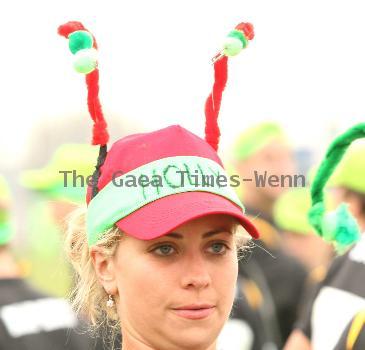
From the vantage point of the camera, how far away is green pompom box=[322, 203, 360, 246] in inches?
124

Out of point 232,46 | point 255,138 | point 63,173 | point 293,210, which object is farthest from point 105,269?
point 293,210

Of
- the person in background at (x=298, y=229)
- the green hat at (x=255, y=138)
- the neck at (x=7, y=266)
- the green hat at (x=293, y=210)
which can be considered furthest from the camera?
the person in background at (x=298, y=229)

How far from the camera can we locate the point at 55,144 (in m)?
18.6

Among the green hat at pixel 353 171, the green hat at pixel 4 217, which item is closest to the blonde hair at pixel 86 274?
the green hat at pixel 4 217

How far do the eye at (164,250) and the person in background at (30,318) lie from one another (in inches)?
75.2

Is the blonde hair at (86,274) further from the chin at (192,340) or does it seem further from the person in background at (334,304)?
the person in background at (334,304)

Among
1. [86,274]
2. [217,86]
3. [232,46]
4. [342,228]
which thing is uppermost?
[232,46]

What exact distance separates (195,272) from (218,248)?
0.12 m

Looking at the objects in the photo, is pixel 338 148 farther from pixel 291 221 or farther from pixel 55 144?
pixel 55 144

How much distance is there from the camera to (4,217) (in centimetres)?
489

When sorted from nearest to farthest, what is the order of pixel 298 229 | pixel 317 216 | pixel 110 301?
pixel 110 301, pixel 317 216, pixel 298 229

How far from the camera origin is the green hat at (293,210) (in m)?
7.59

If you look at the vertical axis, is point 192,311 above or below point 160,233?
below

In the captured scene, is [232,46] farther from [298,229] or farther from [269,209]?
[298,229]
